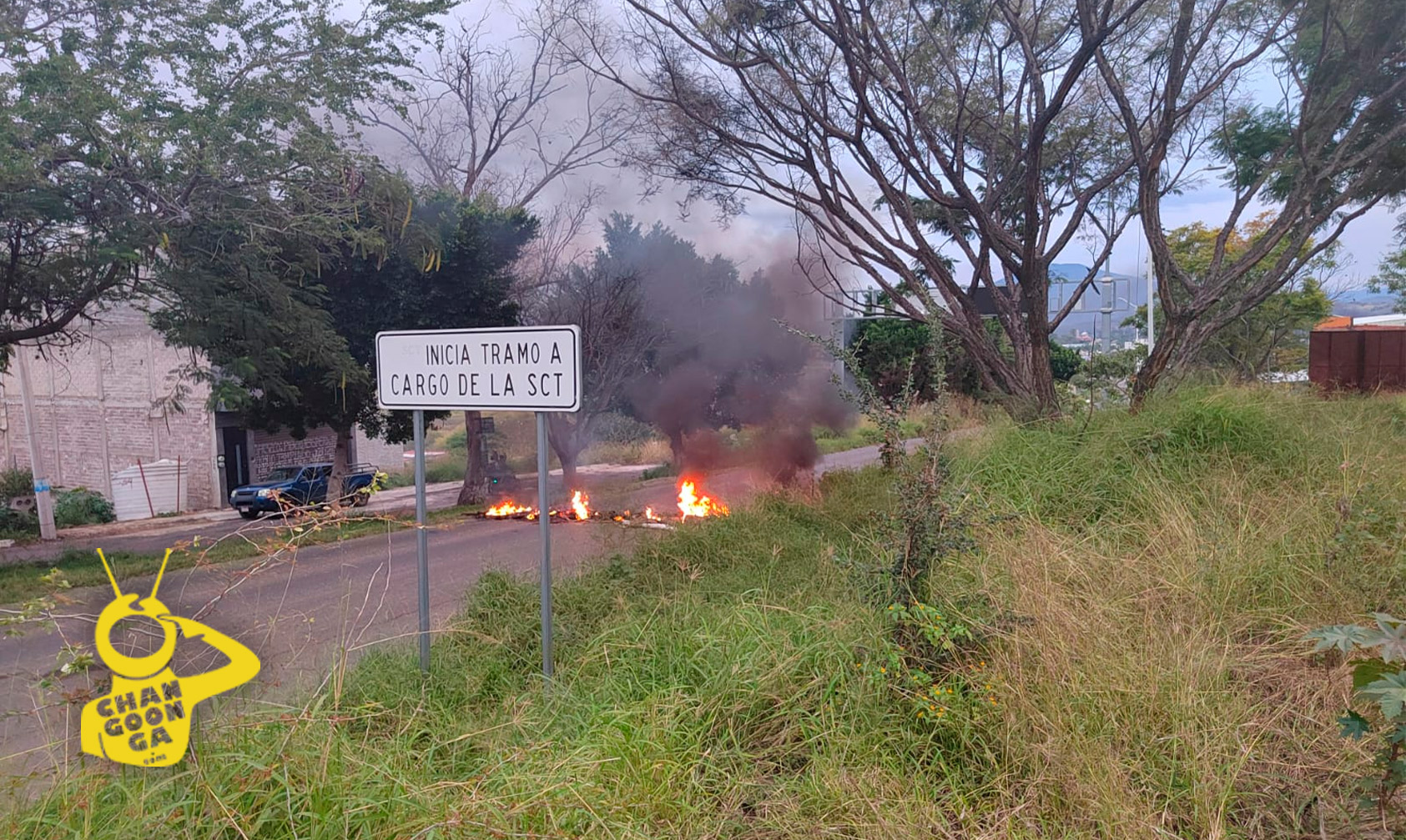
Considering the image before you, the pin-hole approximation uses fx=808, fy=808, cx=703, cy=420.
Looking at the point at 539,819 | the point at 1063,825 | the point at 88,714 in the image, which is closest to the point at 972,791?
the point at 1063,825

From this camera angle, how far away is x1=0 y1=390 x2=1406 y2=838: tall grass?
2.18 m

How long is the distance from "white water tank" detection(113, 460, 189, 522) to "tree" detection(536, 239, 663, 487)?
349 inches

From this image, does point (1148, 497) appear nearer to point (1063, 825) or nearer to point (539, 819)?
point (1063, 825)

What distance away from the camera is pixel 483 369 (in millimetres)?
3598

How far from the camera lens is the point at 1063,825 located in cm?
228

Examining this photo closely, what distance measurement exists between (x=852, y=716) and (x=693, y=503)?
6.65m

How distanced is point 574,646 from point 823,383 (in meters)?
9.08

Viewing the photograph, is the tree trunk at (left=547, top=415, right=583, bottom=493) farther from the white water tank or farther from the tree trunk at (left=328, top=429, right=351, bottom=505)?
the white water tank

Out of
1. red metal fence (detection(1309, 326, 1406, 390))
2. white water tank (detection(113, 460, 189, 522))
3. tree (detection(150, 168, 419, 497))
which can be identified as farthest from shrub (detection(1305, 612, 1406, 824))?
white water tank (detection(113, 460, 189, 522))

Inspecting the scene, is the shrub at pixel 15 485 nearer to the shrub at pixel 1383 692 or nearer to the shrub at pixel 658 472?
the shrub at pixel 658 472

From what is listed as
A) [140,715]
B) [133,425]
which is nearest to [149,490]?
[133,425]

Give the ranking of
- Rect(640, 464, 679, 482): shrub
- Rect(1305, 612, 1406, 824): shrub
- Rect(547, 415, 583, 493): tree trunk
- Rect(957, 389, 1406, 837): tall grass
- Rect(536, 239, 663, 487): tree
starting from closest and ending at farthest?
1. Rect(1305, 612, 1406, 824): shrub
2. Rect(957, 389, 1406, 837): tall grass
3. Rect(536, 239, 663, 487): tree
4. Rect(547, 415, 583, 493): tree trunk
5. Rect(640, 464, 679, 482): shrub

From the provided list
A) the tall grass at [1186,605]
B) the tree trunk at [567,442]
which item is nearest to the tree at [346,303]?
the tree trunk at [567,442]

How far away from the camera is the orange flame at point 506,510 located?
12203mm
